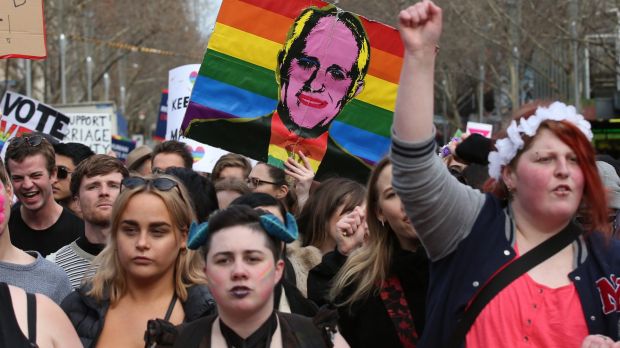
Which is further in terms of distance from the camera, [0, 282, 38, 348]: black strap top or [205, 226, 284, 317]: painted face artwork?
[205, 226, 284, 317]: painted face artwork

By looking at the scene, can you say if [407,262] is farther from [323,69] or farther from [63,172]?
[63,172]

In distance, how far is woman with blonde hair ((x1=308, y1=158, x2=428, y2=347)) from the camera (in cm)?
473

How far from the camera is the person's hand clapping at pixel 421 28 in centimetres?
362

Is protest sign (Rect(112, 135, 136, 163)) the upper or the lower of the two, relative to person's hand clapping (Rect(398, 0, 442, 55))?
lower

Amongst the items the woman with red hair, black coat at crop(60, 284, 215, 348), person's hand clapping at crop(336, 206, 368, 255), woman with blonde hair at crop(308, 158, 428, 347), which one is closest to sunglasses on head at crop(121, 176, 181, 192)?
black coat at crop(60, 284, 215, 348)

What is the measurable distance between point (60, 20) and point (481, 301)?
34.6 m

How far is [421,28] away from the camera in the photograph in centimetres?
364

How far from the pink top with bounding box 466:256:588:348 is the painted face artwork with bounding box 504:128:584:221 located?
0.23 metres

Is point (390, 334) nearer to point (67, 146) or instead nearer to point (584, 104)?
point (67, 146)

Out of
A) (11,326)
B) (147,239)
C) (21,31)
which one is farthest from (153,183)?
(21,31)

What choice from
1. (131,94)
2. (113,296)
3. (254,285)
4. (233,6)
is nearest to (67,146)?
(233,6)

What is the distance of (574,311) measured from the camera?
3.68m

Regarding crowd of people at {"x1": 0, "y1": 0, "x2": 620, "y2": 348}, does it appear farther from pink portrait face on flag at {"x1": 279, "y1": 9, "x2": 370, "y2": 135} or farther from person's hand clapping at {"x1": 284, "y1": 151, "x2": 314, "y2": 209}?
pink portrait face on flag at {"x1": 279, "y1": 9, "x2": 370, "y2": 135}

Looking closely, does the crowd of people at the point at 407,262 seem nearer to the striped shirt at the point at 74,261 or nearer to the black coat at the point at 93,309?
the black coat at the point at 93,309
